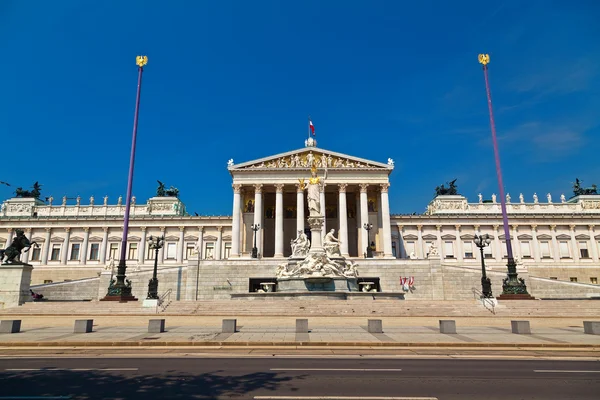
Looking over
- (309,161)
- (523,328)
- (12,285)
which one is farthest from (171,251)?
(523,328)

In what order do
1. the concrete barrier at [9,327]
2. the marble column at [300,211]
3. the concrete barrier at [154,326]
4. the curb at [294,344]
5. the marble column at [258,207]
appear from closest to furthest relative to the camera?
the curb at [294,344] < the concrete barrier at [154,326] < the concrete barrier at [9,327] < the marble column at [300,211] < the marble column at [258,207]

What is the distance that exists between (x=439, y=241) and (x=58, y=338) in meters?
69.3

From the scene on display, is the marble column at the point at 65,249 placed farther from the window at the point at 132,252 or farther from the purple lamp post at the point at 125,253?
the purple lamp post at the point at 125,253

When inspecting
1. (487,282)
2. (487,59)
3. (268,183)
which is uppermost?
(487,59)

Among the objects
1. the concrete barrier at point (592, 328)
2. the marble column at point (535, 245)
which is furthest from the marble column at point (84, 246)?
the marble column at point (535, 245)

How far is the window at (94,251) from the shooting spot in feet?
246

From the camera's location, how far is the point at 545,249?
74.4m

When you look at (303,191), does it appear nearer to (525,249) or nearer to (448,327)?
(525,249)

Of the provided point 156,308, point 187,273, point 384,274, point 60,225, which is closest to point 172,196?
point 60,225

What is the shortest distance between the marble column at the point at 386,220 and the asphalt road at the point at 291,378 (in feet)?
164

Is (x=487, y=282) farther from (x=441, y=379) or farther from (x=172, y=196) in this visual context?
(x=172, y=196)

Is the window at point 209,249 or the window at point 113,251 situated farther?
the window at point 209,249

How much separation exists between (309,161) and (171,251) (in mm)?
32145

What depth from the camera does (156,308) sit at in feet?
94.8
